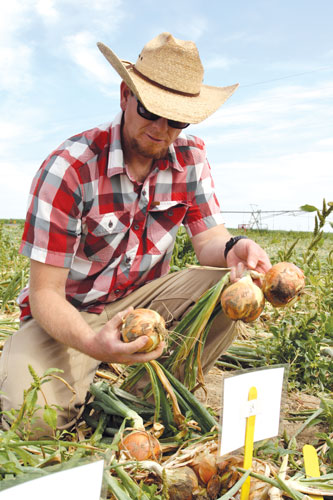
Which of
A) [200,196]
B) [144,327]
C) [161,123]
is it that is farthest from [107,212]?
[144,327]

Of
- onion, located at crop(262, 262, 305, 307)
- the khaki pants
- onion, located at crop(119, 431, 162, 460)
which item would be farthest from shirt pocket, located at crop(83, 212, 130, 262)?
onion, located at crop(119, 431, 162, 460)

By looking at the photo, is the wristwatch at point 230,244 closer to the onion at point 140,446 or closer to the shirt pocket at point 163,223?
the shirt pocket at point 163,223

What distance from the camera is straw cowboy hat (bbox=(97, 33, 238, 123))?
1757 millimetres

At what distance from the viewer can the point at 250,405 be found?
1344mm

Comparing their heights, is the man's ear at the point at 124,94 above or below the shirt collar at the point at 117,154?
above

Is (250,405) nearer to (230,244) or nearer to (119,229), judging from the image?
(230,244)

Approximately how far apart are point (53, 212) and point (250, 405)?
3.37ft

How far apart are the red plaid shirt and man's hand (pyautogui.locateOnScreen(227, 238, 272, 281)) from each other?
37 cm

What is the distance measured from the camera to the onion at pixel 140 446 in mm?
1361

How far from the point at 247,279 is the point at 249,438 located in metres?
0.49

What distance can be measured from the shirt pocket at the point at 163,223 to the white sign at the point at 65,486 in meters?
1.34

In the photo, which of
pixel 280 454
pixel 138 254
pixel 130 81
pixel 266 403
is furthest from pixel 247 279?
pixel 130 81

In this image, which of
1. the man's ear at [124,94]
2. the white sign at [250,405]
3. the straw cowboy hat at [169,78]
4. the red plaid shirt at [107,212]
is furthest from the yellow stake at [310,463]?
the man's ear at [124,94]

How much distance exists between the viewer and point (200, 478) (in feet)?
4.45
